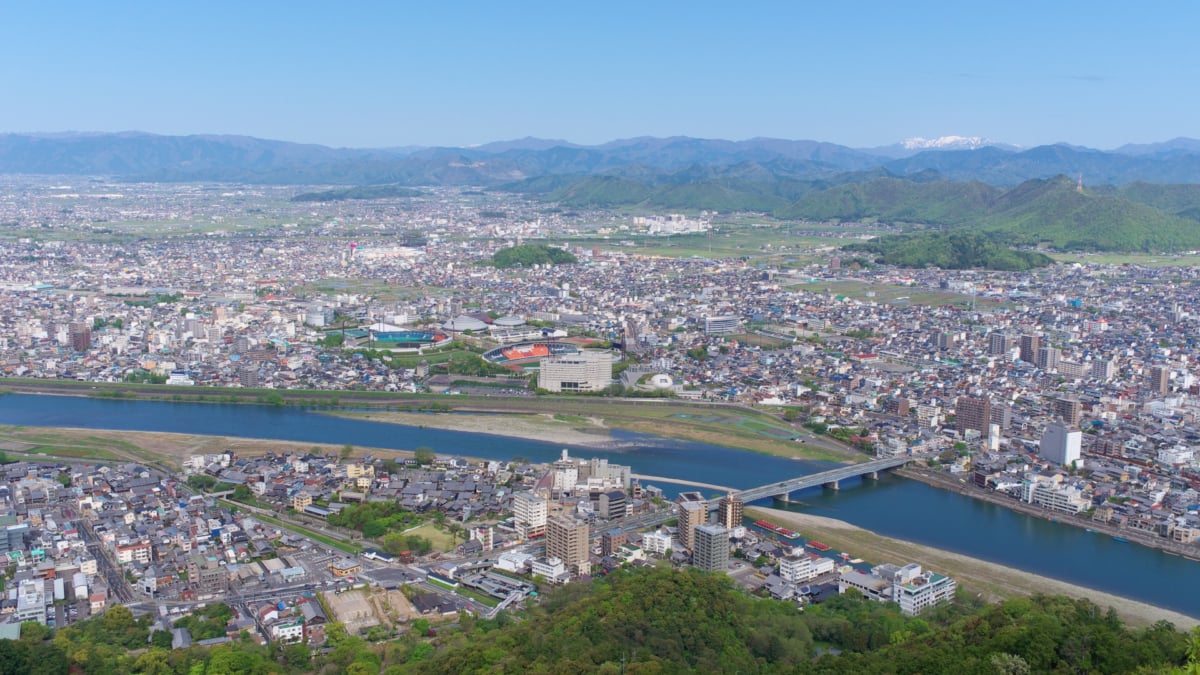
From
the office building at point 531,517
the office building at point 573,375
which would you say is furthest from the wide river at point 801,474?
the office building at point 573,375

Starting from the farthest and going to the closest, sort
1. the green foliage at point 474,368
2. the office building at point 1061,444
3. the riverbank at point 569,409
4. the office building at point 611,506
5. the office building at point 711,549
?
the green foliage at point 474,368
the riverbank at point 569,409
the office building at point 1061,444
the office building at point 611,506
the office building at point 711,549

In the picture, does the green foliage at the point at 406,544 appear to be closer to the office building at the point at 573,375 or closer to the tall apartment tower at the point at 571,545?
the tall apartment tower at the point at 571,545

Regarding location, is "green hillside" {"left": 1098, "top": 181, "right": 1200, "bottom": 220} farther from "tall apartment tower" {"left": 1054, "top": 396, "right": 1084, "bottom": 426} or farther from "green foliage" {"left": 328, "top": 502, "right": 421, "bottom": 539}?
"green foliage" {"left": 328, "top": 502, "right": 421, "bottom": 539}

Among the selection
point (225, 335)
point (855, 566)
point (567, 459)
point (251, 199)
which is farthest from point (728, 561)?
point (251, 199)

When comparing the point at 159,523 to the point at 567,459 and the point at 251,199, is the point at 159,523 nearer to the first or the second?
the point at 567,459

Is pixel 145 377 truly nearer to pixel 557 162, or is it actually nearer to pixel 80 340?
→ pixel 80 340

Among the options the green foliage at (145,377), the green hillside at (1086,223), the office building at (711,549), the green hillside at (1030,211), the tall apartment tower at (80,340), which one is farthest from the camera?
the green hillside at (1030,211)
